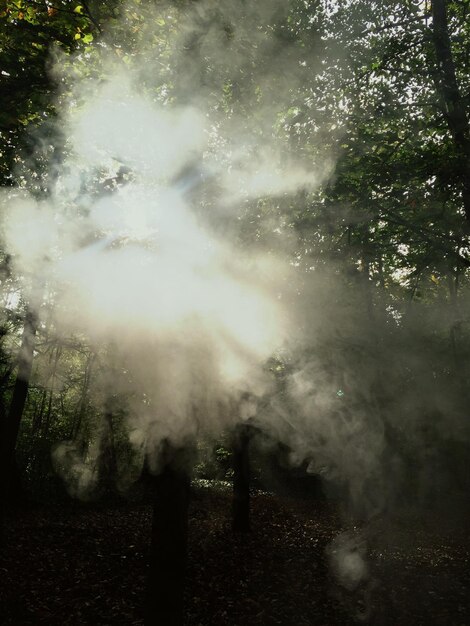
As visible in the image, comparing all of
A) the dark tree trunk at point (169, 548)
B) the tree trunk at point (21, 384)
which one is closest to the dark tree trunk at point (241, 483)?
the dark tree trunk at point (169, 548)

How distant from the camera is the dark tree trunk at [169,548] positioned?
4.32 m

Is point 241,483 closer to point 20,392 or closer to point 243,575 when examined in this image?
point 243,575

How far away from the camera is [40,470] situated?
16.8 metres

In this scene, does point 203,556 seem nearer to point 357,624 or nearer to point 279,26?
point 357,624

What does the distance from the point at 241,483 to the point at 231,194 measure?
708cm

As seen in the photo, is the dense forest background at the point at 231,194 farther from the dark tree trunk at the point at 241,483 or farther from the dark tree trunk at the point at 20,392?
the dark tree trunk at the point at 241,483

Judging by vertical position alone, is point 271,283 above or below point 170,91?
below

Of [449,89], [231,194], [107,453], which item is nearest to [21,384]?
[231,194]

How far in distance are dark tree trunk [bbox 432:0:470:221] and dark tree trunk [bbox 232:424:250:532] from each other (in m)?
6.86

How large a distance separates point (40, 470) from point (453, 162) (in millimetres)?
17438

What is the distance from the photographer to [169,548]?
174 inches

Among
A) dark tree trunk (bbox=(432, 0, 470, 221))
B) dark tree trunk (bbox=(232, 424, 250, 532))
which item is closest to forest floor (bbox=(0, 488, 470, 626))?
dark tree trunk (bbox=(232, 424, 250, 532))

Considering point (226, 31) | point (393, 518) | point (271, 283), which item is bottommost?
point (393, 518)

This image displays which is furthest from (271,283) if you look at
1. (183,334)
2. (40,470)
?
(40,470)
